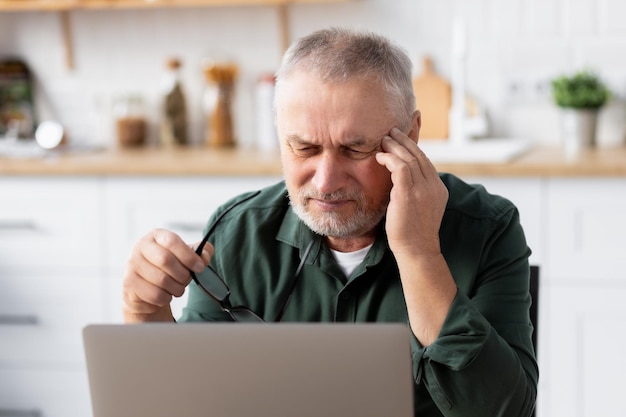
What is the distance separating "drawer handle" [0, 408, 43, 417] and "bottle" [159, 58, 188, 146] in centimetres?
104

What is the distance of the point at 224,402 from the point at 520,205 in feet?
6.28

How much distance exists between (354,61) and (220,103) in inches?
81.3

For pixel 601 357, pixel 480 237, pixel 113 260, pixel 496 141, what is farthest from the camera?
pixel 496 141

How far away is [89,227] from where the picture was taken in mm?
3121

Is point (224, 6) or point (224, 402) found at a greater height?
point (224, 6)

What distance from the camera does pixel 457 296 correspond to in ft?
4.45

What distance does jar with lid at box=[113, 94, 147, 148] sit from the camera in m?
3.62

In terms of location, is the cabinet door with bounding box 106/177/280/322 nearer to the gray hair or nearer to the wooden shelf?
the wooden shelf

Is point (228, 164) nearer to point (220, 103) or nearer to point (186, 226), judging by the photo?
point (186, 226)

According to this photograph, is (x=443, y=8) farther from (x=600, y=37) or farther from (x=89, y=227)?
(x=89, y=227)

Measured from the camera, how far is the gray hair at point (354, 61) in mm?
1483

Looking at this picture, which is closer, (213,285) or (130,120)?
(213,285)

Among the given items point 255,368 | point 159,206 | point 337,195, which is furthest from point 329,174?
point 159,206

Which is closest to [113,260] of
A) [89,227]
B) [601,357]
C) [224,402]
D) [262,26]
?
[89,227]
